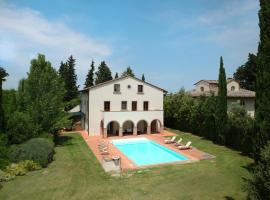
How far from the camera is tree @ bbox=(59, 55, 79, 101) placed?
56.9 meters

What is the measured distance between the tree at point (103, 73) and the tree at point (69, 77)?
12226 millimetres

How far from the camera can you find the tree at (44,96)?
24.4m

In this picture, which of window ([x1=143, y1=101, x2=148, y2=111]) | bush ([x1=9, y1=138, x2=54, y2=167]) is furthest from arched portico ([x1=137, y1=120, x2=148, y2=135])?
bush ([x1=9, y1=138, x2=54, y2=167])

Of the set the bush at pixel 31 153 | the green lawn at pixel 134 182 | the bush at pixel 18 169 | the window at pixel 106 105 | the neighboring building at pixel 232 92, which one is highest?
the neighboring building at pixel 232 92

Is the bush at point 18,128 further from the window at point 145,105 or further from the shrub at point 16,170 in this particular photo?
the window at point 145,105

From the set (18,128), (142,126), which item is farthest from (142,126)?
(18,128)

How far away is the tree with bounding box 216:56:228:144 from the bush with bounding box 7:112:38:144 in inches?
787

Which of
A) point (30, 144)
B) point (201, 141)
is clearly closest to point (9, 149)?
point (30, 144)

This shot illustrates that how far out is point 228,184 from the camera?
14.2 meters

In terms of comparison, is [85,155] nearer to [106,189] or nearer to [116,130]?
[106,189]

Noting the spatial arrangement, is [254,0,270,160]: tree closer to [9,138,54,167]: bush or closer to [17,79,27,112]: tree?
[9,138,54,167]: bush

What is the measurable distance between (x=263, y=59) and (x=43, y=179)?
1724 cm

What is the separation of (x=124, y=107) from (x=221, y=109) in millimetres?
14514

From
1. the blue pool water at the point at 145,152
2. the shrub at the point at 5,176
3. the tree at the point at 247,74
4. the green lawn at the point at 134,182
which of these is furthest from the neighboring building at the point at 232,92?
the shrub at the point at 5,176
